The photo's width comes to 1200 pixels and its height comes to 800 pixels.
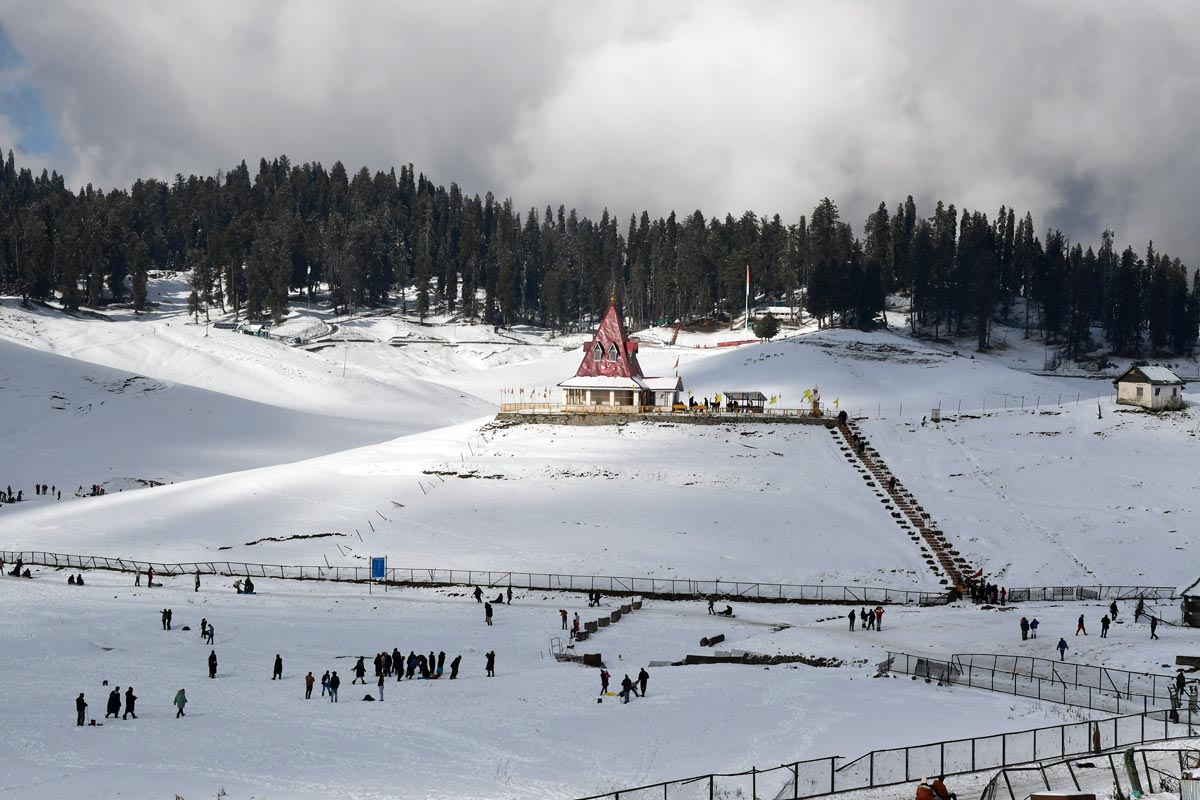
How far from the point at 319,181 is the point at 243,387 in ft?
341

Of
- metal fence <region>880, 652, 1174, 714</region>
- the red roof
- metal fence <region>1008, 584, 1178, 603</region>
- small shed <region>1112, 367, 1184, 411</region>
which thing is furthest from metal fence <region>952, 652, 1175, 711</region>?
the red roof

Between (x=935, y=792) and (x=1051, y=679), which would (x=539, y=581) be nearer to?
(x=1051, y=679)

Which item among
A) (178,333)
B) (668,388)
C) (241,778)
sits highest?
(178,333)

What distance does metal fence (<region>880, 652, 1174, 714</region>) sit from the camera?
27016 millimetres

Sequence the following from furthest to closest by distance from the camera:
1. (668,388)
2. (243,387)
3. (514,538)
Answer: (243,387) → (668,388) → (514,538)

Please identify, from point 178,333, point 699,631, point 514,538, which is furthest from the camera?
point 178,333

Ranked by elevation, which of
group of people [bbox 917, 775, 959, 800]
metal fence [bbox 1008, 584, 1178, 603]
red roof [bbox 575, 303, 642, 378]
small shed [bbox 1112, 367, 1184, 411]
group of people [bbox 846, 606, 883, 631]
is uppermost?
red roof [bbox 575, 303, 642, 378]

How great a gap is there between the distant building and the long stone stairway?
13870 millimetres

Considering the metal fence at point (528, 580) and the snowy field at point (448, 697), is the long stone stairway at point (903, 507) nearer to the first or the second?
the metal fence at point (528, 580)

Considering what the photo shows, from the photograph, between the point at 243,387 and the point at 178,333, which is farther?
the point at 178,333

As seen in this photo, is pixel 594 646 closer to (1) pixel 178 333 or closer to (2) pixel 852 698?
(2) pixel 852 698

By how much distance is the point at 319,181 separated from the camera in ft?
645

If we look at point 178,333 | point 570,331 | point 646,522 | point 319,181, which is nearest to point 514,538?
point 646,522

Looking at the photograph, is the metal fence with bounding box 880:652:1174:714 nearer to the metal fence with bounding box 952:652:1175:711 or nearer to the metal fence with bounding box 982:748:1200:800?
the metal fence with bounding box 952:652:1175:711
